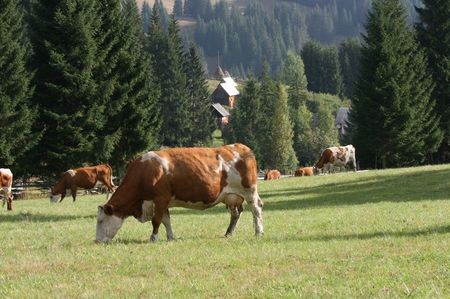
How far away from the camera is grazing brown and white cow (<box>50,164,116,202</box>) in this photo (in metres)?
31.6

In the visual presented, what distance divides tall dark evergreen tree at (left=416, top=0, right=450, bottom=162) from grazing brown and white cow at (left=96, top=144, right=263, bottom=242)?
49.2 metres

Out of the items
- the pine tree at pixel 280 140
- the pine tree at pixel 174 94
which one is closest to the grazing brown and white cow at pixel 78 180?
the pine tree at pixel 174 94

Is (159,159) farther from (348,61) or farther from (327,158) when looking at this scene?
A: (348,61)

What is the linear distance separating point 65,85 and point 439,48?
36.4 metres

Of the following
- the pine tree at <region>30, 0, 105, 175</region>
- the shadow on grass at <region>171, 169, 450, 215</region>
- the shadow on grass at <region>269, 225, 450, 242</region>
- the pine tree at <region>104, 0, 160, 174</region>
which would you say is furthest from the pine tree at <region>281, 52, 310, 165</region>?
the shadow on grass at <region>269, 225, 450, 242</region>

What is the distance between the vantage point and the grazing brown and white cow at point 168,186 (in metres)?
13.6

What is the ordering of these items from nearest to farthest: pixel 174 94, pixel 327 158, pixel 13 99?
pixel 13 99
pixel 327 158
pixel 174 94

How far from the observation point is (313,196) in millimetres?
29188

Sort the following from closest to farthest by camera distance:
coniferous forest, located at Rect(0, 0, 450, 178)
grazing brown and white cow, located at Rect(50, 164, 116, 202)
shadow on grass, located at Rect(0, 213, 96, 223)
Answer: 1. shadow on grass, located at Rect(0, 213, 96, 223)
2. grazing brown and white cow, located at Rect(50, 164, 116, 202)
3. coniferous forest, located at Rect(0, 0, 450, 178)

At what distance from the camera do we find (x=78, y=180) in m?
31.8

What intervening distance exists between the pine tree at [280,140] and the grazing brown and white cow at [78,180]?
221 feet

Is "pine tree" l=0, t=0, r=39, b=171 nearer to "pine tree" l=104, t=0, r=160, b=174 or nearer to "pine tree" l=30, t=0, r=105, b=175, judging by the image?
"pine tree" l=30, t=0, r=105, b=175

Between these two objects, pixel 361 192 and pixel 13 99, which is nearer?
pixel 361 192

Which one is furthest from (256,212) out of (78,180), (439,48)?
(439,48)
